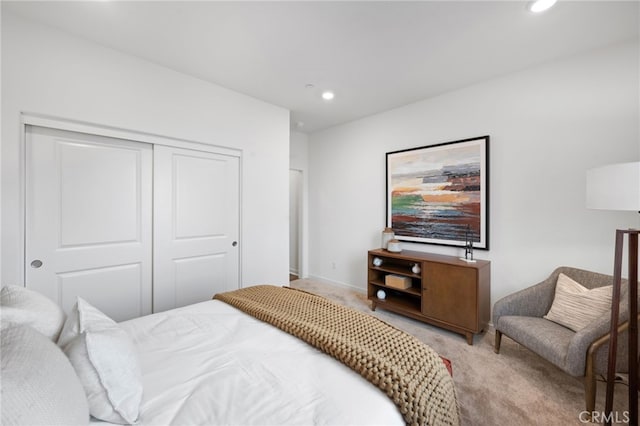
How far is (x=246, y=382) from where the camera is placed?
1.04 metres

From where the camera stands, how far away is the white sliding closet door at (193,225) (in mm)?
2553

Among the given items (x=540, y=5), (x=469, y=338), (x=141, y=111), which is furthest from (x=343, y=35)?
(x=469, y=338)

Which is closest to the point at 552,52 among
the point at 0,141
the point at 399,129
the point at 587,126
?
the point at 587,126

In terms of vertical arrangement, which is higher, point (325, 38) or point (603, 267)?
point (325, 38)

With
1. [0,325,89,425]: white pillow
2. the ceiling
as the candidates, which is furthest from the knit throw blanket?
the ceiling

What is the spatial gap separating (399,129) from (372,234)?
1484 mm

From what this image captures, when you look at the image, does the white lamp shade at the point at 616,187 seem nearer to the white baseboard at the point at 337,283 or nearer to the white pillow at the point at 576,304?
the white pillow at the point at 576,304

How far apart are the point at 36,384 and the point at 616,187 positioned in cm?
247

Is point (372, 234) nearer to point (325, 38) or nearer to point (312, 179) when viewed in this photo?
point (312, 179)

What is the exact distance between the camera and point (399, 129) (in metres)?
3.53

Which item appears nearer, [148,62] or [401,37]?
[401,37]

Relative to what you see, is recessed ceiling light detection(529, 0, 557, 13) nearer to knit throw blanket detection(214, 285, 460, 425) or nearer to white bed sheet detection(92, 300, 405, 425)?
knit throw blanket detection(214, 285, 460, 425)

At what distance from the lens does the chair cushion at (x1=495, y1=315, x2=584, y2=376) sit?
66.9 inches

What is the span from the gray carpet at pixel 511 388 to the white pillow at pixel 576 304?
0.41 metres
